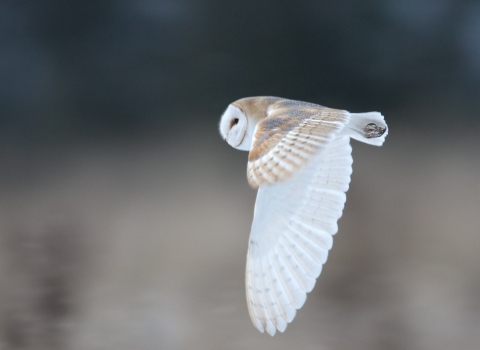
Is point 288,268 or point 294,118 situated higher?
point 294,118

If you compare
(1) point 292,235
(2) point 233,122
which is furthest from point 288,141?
(2) point 233,122

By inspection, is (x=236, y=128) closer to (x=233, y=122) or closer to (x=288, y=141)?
(x=233, y=122)

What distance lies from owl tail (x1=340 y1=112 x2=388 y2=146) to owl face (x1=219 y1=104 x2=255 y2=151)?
0.74ft

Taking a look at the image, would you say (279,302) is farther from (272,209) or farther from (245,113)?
(245,113)

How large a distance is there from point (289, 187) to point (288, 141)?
0.25 metres

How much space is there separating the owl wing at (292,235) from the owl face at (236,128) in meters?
0.17

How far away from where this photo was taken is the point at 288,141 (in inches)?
28.2

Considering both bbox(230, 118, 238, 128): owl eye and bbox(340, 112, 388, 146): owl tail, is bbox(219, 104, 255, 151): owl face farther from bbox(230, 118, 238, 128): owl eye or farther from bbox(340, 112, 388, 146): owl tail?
bbox(340, 112, 388, 146): owl tail

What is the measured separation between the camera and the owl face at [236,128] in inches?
40.2

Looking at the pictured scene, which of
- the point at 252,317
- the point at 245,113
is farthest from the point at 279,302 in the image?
the point at 245,113

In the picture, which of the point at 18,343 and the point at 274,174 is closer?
the point at 274,174

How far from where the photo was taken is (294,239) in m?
0.86

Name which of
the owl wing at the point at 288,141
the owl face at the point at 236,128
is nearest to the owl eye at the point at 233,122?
the owl face at the point at 236,128

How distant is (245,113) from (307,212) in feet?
0.98
